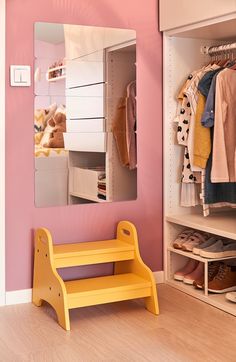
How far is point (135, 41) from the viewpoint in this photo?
3.63m

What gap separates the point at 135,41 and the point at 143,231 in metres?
1.21

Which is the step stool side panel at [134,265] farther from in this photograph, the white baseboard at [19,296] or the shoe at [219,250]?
the white baseboard at [19,296]

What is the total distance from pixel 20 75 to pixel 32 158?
0.48 meters

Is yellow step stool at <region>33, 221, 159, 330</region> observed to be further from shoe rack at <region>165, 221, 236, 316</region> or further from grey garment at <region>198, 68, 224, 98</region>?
grey garment at <region>198, 68, 224, 98</region>

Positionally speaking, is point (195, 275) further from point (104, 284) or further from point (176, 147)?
point (176, 147)

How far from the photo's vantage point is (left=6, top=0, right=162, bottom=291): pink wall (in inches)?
130

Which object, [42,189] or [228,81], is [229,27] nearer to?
[228,81]

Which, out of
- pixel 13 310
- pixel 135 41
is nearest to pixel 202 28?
pixel 135 41

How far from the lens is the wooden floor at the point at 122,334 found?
2.64 meters

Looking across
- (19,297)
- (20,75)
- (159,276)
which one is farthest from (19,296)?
(20,75)

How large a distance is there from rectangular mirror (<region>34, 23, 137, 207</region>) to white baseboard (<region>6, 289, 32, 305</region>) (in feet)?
1.72

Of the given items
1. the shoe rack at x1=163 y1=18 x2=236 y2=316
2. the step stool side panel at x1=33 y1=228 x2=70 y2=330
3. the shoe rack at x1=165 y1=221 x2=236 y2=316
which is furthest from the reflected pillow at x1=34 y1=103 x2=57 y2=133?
the shoe rack at x1=165 y1=221 x2=236 y2=316

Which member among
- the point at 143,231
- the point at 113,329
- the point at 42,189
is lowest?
the point at 113,329

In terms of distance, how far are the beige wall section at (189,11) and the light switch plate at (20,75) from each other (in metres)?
0.93
